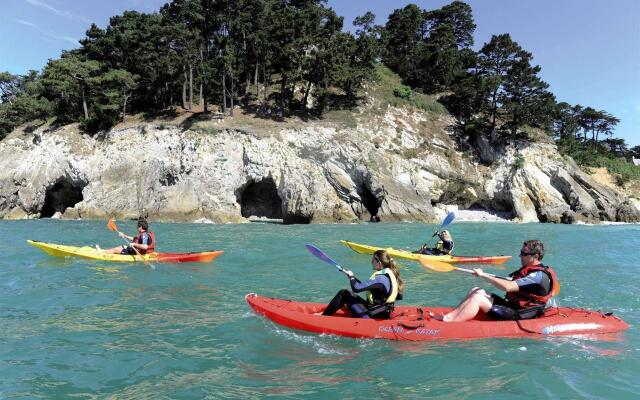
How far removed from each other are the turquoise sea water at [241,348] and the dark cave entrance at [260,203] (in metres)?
21.7

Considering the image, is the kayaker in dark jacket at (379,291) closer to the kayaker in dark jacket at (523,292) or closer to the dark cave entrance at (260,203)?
the kayaker in dark jacket at (523,292)

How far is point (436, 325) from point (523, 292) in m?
1.57

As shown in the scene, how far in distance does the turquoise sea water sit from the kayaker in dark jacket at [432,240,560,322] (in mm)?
476

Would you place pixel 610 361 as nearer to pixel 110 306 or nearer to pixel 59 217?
pixel 110 306

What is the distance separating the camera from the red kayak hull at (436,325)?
6.93 m

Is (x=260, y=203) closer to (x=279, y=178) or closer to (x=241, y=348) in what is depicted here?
(x=279, y=178)

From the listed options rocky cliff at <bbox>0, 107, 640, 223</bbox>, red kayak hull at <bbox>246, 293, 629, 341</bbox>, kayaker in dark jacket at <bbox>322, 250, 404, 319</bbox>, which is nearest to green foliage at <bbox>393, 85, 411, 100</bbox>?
rocky cliff at <bbox>0, 107, 640, 223</bbox>

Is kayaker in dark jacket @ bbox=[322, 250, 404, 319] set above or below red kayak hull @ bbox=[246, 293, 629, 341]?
above

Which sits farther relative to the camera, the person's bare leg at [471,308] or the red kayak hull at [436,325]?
the person's bare leg at [471,308]

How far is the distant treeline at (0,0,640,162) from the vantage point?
1406 inches

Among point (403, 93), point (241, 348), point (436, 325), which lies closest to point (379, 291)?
point (436, 325)

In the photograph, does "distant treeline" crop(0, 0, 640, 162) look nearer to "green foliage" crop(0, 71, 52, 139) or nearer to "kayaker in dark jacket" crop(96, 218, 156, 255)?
"green foliage" crop(0, 71, 52, 139)

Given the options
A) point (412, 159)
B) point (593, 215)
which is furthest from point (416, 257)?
point (593, 215)

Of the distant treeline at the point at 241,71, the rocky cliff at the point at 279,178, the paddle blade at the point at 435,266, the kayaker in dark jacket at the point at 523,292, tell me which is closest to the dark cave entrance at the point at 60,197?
the rocky cliff at the point at 279,178
